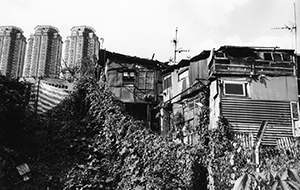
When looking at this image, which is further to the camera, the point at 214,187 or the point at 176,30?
the point at 176,30

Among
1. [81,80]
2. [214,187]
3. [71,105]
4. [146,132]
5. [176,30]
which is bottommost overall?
[214,187]

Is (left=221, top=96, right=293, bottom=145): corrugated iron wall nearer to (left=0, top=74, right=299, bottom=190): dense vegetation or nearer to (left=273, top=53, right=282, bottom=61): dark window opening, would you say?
(left=0, top=74, right=299, bottom=190): dense vegetation

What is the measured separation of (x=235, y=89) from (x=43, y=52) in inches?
959

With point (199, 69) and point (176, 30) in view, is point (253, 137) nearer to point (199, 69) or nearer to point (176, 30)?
point (199, 69)

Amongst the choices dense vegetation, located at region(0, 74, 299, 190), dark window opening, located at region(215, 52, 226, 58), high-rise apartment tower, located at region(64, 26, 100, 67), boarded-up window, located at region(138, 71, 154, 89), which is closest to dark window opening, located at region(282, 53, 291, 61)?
dark window opening, located at region(215, 52, 226, 58)

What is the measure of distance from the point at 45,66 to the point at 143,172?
2366cm

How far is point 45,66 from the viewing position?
31906mm

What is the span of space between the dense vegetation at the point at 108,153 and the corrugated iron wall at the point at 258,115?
20.3 inches

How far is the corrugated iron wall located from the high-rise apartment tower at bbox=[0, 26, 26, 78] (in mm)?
24077

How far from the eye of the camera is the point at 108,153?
12.2m

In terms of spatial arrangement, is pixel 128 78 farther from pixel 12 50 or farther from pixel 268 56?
pixel 12 50

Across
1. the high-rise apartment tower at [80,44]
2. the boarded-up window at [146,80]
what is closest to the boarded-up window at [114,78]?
the boarded-up window at [146,80]

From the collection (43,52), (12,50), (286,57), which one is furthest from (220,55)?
(12,50)

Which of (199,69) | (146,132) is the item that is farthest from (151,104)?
(146,132)
